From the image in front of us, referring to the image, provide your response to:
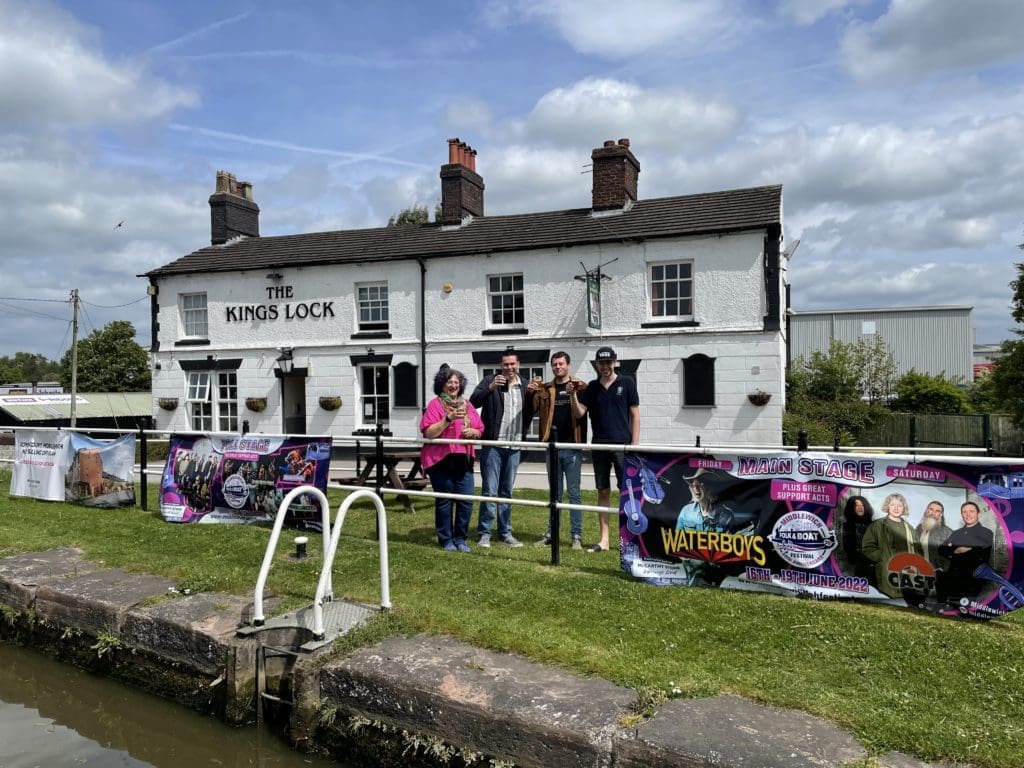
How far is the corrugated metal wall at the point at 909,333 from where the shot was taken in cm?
3906

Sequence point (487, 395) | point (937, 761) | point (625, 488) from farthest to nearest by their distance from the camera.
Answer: point (487, 395) < point (625, 488) < point (937, 761)

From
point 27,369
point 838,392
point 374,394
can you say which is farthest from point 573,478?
point 27,369

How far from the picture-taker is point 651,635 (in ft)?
14.4

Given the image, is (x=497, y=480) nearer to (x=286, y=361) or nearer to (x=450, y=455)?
(x=450, y=455)

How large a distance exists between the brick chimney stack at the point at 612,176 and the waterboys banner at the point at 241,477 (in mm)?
12372

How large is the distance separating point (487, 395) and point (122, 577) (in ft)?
11.5

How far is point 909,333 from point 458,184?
101 feet

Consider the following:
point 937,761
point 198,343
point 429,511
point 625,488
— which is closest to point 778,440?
point 429,511

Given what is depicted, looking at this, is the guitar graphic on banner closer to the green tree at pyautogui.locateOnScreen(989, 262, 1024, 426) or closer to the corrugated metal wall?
the green tree at pyautogui.locateOnScreen(989, 262, 1024, 426)

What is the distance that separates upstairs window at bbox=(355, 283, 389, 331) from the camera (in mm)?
19281

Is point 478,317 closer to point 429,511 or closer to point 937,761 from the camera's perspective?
point 429,511

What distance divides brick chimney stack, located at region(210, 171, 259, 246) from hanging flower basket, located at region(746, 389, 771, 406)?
52.4 feet

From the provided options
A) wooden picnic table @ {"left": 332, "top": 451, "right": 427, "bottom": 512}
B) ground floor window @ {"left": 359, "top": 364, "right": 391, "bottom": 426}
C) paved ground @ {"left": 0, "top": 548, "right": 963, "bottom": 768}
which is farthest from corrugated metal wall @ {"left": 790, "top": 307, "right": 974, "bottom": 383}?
paved ground @ {"left": 0, "top": 548, "right": 963, "bottom": 768}

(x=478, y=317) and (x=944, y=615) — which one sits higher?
(x=478, y=317)
